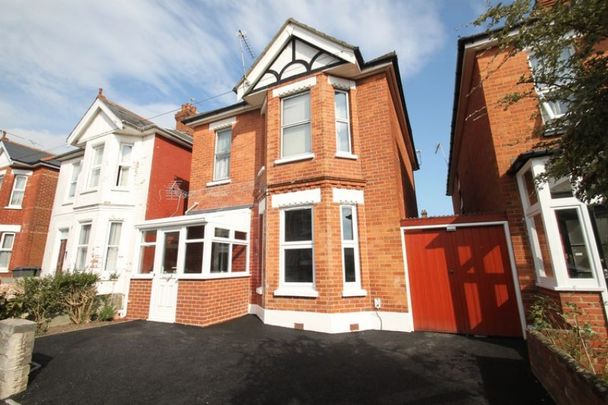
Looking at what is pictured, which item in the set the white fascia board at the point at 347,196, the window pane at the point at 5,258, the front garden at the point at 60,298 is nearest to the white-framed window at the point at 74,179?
the front garden at the point at 60,298

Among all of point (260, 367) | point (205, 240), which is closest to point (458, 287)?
point (260, 367)

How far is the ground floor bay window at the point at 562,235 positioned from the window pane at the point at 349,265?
12.8ft

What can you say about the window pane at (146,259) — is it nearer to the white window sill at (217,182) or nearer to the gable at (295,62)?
the white window sill at (217,182)

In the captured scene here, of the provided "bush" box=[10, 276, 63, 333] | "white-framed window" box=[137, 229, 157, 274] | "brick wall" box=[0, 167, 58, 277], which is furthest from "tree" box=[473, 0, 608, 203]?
"brick wall" box=[0, 167, 58, 277]

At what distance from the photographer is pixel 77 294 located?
8344mm

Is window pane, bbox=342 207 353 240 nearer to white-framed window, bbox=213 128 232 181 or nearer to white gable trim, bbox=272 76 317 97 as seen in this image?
white gable trim, bbox=272 76 317 97

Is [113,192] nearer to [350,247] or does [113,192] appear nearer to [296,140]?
[296,140]

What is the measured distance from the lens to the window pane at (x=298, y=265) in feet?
24.6

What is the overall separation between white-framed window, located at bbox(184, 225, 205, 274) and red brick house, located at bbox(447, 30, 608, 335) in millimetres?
7841

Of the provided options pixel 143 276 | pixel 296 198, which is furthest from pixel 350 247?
pixel 143 276

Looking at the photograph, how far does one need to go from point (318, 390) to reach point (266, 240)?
4.53m

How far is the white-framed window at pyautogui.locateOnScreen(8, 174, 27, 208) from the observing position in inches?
629

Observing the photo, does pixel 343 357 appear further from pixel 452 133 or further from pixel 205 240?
pixel 452 133

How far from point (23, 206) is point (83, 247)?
28.5 feet
